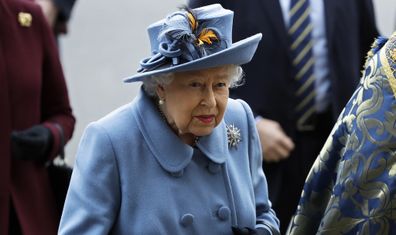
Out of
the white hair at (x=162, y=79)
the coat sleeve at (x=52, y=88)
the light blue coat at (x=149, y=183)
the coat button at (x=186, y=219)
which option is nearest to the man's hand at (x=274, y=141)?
the coat sleeve at (x=52, y=88)

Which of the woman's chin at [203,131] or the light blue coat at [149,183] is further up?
the woman's chin at [203,131]

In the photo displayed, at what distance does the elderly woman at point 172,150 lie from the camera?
3531 millimetres

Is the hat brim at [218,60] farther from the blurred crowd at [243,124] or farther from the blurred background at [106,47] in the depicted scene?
the blurred background at [106,47]

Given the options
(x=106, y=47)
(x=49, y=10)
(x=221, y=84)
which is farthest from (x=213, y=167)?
(x=106, y=47)

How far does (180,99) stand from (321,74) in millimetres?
1850

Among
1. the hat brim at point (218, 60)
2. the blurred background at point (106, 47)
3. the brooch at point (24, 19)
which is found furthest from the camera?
the blurred background at point (106, 47)

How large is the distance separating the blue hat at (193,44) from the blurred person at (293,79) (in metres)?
1.57

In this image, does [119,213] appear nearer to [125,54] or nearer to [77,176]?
[77,176]

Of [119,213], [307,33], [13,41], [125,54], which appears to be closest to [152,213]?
[119,213]

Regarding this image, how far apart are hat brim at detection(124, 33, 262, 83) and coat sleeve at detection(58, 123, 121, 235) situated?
0.69 feet

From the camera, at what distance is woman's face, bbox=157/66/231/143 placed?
3527 millimetres

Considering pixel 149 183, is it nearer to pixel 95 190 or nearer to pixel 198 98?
pixel 95 190

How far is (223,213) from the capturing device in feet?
12.1

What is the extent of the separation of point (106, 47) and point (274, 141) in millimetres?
4409
